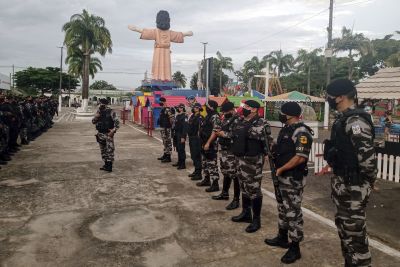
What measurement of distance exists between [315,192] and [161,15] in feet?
73.2

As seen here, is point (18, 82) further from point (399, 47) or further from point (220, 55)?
point (399, 47)

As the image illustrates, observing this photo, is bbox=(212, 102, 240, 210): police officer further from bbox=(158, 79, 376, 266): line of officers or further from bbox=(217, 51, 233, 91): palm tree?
bbox=(217, 51, 233, 91): palm tree

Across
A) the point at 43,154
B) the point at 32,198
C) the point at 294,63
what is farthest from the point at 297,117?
the point at 294,63

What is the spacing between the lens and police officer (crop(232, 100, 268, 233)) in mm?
4398

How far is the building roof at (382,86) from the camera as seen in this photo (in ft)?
24.5

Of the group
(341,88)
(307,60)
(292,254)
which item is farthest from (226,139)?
(307,60)

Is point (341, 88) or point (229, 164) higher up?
point (341, 88)

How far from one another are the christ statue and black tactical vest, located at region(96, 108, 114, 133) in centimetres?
1901

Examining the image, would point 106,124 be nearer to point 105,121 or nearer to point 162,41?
point 105,121

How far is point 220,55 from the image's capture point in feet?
203

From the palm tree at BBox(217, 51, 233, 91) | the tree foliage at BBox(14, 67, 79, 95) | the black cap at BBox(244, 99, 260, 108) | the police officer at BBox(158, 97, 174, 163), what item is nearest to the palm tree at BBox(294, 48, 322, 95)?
the palm tree at BBox(217, 51, 233, 91)

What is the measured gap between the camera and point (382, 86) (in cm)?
790

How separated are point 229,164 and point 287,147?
1923 millimetres

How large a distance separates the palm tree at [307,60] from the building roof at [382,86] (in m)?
42.2
